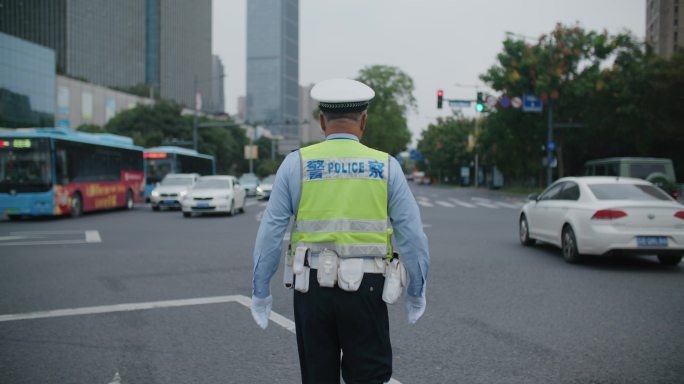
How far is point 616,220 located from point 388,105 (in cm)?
7193

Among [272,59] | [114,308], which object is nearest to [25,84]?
[114,308]

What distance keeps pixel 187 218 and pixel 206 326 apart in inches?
633

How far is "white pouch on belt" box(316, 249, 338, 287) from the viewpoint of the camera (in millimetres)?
2641

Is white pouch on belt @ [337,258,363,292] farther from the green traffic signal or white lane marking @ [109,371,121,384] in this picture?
the green traffic signal

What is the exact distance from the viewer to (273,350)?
16.3 feet

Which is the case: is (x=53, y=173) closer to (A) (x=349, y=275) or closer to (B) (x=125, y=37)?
(A) (x=349, y=275)

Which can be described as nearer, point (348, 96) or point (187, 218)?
point (348, 96)

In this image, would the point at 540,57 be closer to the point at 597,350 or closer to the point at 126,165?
the point at 126,165

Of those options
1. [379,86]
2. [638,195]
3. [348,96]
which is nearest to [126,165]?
[638,195]

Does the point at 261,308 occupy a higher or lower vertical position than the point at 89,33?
lower

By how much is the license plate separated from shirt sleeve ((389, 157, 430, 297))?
303 inches

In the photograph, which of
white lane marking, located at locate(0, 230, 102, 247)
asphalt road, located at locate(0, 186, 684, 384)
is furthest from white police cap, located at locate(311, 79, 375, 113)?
white lane marking, located at locate(0, 230, 102, 247)

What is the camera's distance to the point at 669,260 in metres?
10.0

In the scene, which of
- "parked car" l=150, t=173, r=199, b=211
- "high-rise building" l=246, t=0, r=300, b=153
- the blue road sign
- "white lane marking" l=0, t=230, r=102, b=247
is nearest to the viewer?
"white lane marking" l=0, t=230, r=102, b=247
